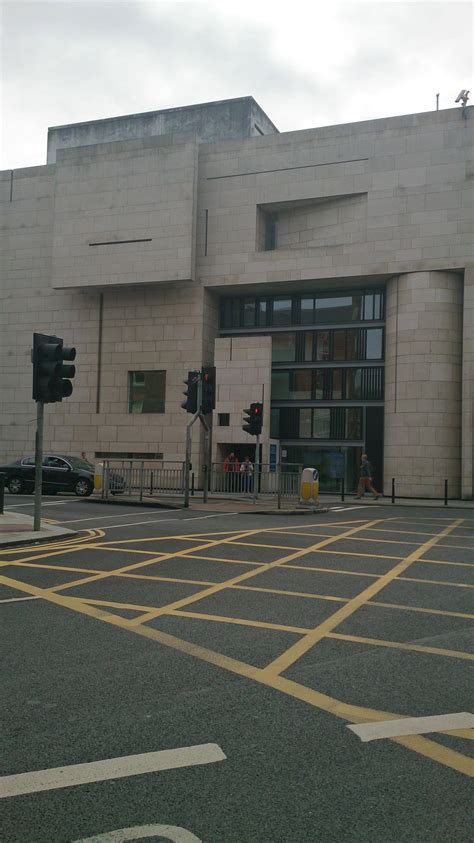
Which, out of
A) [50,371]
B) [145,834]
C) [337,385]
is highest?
[337,385]

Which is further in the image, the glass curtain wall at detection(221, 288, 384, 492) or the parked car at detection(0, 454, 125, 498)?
the glass curtain wall at detection(221, 288, 384, 492)

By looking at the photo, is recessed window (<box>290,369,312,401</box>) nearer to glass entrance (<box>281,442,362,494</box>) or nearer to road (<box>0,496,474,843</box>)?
glass entrance (<box>281,442,362,494</box>)

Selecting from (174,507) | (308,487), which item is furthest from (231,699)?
(308,487)

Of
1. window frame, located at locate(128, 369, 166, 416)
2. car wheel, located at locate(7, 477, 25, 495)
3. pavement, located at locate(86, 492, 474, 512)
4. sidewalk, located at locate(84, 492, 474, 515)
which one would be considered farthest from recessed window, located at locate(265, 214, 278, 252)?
car wheel, located at locate(7, 477, 25, 495)

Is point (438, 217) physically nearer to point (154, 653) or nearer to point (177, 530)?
point (177, 530)

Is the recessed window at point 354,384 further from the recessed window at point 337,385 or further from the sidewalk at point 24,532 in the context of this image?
the sidewalk at point 24,532

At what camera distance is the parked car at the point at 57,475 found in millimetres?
25922

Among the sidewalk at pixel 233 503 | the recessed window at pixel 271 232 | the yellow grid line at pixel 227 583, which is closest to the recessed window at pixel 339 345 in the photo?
the recessed window at pixel 271 232

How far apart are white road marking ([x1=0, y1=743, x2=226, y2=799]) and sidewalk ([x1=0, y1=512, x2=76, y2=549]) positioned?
876 centimetres

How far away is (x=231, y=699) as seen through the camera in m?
4.55

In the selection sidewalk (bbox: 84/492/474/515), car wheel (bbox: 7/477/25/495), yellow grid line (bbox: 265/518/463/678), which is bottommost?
yellow grid line (bbox: 265/518/463/678)

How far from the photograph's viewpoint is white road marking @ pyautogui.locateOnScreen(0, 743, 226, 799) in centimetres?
333

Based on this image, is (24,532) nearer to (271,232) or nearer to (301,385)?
(301,385)

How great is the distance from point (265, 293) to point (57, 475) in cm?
1468
